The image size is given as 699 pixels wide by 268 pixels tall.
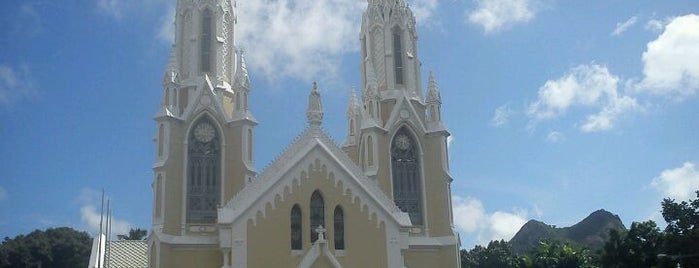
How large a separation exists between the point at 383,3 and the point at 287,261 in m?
16.0

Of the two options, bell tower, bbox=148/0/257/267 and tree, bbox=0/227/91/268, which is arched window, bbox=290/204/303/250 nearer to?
bell tower, bbox=148/0/257/267

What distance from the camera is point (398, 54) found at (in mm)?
38594

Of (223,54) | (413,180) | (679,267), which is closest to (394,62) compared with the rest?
(413,180)

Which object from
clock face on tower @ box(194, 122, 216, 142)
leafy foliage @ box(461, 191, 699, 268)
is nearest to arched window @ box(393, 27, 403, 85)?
clock face on tower @ box(194, 122, 216, 142)

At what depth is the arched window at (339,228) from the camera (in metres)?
30.8

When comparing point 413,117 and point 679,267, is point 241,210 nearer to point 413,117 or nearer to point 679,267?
point 413,117

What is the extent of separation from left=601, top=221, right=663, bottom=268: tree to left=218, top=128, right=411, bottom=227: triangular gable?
15025 millimetres

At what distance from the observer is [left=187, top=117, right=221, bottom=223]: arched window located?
3328 cm

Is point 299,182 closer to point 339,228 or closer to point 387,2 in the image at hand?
point 339,228

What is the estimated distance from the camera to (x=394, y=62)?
3825 centimetres

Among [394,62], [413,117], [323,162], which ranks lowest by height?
[323,162]

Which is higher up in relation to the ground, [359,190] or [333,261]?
[359,190]

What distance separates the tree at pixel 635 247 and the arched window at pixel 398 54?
49.5 feet

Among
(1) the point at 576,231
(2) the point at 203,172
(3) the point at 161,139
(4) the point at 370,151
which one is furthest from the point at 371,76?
(1) the point at 576,231
